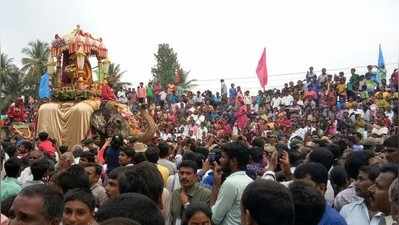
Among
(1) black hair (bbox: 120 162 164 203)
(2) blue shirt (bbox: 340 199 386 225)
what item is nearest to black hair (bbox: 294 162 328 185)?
(2) blue shirt (bbox: 340 199 386 225)

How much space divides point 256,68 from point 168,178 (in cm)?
1523

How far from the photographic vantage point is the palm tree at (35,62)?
4450cm

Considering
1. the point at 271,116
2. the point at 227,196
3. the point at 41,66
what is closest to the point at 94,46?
the point at 271,116

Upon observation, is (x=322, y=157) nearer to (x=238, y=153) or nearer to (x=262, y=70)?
(x=238, y=153)

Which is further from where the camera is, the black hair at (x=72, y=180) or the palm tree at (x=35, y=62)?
the palm tree at (x=35, y=62)

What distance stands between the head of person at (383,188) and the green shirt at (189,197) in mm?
1780

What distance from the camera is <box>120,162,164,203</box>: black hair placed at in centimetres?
403

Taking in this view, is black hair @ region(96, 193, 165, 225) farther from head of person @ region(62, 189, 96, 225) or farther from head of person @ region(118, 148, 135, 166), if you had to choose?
head of person @ region(118, 148, 135, 166)

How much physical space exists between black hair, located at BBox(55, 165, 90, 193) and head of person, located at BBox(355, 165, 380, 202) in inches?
85.2

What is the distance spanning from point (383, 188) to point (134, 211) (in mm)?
1885

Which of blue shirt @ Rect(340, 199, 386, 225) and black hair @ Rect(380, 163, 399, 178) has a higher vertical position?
black hair @ Rect(380, 163, 399, 178)

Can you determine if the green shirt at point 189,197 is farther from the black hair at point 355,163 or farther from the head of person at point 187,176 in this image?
the black hair at point 355,163

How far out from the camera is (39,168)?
239 inches

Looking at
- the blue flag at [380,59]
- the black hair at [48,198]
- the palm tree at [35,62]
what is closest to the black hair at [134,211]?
the black hair at [48,198]
